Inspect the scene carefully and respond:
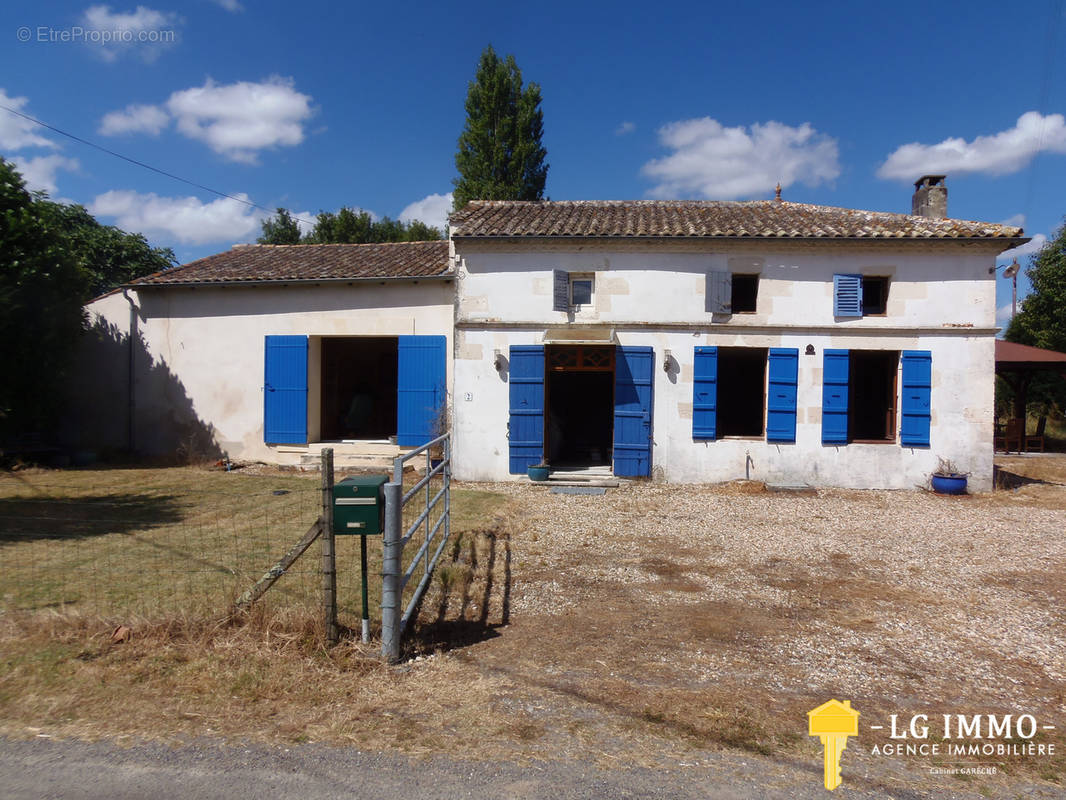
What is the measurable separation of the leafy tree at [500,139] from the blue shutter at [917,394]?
1779 cm

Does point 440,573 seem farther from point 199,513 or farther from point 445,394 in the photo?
point 445,394

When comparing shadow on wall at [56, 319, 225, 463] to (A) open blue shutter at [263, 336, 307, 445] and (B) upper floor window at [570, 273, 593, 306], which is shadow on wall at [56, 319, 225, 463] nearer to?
(A) open blue shutter at [263, 336, 307, 445]

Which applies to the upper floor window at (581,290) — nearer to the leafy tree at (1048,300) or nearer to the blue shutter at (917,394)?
the blue shutter at (917,394)

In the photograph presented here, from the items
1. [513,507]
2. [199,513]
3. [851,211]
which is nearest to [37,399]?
[199,513]

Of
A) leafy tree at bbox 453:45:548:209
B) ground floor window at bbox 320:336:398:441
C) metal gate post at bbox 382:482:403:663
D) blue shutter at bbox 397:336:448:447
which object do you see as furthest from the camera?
leafy tree at bbox 453:45:548:209

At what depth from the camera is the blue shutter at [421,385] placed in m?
12.2

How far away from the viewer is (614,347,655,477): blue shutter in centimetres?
1136

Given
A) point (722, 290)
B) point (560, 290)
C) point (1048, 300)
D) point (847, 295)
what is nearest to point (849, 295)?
point (847, 295)

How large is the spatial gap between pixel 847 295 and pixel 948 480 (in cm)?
366

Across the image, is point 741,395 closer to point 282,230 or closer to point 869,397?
point 869,397

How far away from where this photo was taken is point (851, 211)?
42.5ft

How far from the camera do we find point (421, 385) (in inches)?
482

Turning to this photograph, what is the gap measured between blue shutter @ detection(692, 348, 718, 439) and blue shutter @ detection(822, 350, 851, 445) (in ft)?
6.49

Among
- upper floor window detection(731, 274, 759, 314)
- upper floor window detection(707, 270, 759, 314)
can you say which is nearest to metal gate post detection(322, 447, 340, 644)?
upper floor window detection(707, 270, 759, 314)
